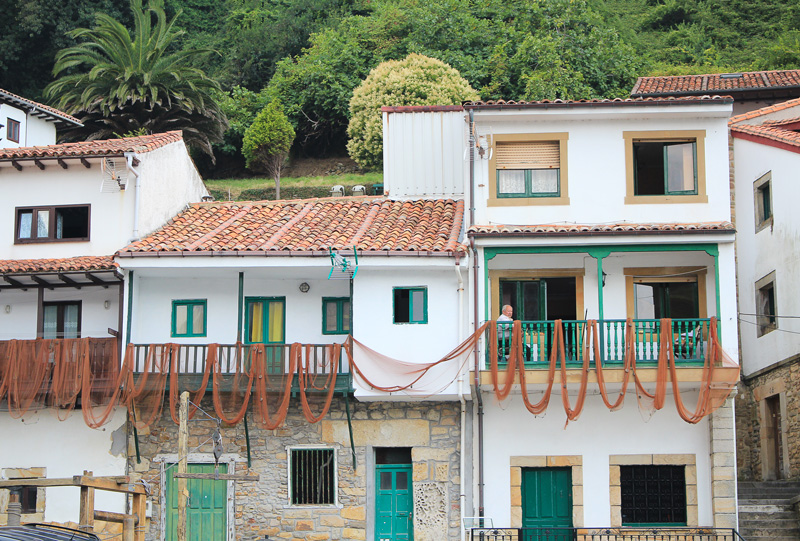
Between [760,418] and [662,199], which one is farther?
[760,418]

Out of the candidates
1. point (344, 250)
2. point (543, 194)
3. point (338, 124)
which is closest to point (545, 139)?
point (543, 194)

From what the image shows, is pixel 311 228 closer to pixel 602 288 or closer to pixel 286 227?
pixel 286 227

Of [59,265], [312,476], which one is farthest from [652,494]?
[59,265]

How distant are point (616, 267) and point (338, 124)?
27981 millimetres

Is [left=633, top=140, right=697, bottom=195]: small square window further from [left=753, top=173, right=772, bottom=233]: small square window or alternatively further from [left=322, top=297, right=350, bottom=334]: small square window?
[left=322, top=297, right=350, bottom=334]: small square window

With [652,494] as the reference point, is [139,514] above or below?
below

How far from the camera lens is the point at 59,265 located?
24641mm

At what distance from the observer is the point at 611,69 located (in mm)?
46969

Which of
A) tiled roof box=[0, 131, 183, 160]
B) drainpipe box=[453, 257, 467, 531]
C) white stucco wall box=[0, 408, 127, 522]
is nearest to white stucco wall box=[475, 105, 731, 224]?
drainpipe box=[453, 257, 467, 531]

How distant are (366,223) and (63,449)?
27.6 ft

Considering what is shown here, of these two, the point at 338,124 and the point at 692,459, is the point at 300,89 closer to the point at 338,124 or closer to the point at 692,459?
the point at 338,124

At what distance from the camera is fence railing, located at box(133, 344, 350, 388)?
23.8m

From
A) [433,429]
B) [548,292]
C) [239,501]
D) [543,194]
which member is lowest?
[239,501]

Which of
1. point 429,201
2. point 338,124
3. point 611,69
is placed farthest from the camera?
point 338,124
